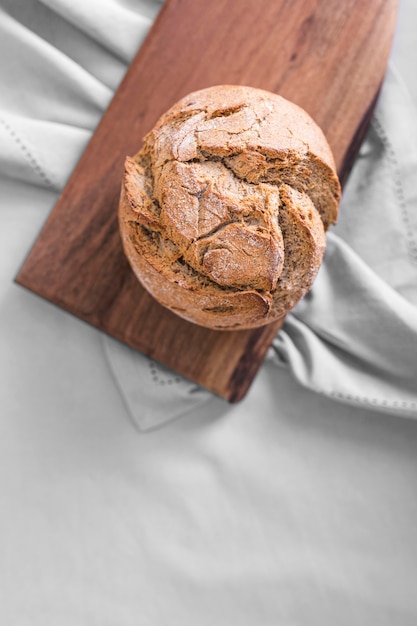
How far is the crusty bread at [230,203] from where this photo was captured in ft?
3.79

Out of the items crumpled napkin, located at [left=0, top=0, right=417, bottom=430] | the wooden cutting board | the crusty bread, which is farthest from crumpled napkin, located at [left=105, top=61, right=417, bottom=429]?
the crusty bread

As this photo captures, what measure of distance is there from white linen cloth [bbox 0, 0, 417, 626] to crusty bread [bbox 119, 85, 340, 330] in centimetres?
39

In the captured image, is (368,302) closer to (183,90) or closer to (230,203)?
(230,203)

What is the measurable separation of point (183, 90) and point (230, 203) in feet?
1.74

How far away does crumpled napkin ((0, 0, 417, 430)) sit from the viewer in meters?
1.55

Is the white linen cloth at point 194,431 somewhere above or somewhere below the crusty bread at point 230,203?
below

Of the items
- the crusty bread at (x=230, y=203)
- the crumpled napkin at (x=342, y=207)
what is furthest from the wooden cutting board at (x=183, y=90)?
the crusty bread at (x=230, y=203)

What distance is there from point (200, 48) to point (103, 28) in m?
0.27

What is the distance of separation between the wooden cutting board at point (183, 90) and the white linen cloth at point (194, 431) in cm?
10

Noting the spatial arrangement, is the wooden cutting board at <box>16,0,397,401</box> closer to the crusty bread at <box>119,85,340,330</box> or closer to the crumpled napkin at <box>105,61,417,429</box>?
the crumpled napkin at <box>105,61,417,429</box>

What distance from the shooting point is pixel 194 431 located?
1729 mm

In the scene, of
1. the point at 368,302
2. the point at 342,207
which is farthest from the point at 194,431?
the point at 342,207

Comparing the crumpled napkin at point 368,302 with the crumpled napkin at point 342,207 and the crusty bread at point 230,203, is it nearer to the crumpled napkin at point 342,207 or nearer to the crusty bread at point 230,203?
the crumpled napkin at point 342,207

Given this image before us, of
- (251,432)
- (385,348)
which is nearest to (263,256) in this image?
(385,348)
